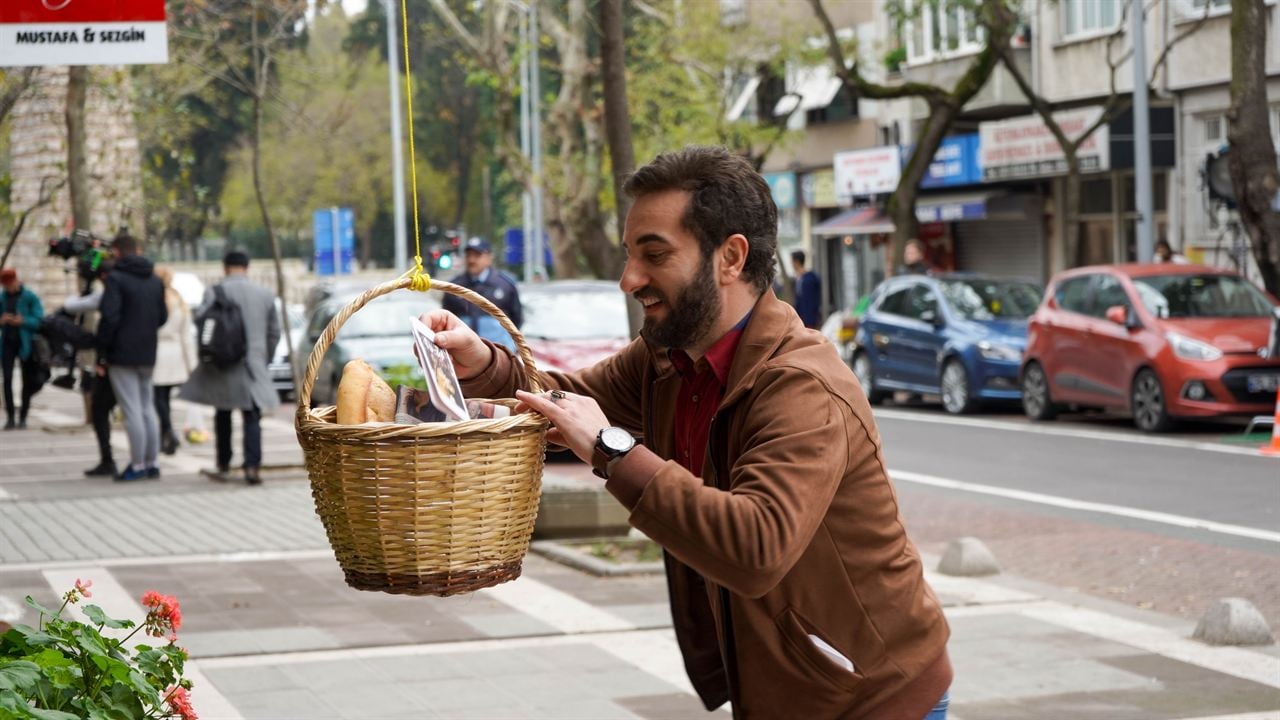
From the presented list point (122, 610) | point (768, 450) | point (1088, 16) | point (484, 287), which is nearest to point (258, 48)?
point (484, 287)

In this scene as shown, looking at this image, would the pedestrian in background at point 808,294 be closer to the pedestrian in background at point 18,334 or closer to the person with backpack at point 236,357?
the pedestrian in background at point 18,334

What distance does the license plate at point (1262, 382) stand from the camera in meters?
17.2

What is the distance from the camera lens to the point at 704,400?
329 centimetres

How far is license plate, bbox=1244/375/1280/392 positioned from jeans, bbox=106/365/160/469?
9955 millimetres

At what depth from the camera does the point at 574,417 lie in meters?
3.08

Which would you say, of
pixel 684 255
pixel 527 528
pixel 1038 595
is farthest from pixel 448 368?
pixel 1038 595

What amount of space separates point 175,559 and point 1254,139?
12425 mm

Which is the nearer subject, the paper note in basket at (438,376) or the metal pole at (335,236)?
the paper note in basket at (438,376)

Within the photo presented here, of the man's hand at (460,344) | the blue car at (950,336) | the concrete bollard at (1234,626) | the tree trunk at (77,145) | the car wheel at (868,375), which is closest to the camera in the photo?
the man's hand at (460,344)

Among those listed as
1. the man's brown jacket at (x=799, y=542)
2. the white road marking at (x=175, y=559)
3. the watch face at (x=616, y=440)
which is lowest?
the white road marking at (x=175, y=559)

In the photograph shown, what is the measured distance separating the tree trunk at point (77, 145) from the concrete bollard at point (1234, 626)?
40.8 ft

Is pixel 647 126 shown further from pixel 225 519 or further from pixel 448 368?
pixel 448 368

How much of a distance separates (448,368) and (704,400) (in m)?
0.52

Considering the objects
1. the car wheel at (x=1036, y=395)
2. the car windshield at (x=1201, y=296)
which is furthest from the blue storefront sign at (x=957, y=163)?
the car windshield at (x=1201, y=296)
